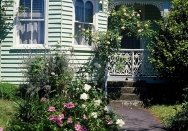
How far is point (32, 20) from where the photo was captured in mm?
16250

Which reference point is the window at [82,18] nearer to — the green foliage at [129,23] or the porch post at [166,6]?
the green foliage at [129,23]

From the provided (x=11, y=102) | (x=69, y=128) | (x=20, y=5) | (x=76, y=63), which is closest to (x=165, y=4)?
(x=76, y=63)

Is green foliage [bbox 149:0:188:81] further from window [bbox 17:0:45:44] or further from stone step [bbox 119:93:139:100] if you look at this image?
window [bbox 17:0:45:44]

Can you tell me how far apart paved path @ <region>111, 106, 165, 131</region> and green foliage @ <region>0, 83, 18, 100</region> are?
130 inches

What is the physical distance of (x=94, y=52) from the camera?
56.4 feet

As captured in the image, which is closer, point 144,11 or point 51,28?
point 51,28

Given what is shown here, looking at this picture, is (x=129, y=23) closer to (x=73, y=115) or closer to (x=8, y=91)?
(x=8, y=91)

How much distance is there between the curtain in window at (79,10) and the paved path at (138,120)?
11.4ft

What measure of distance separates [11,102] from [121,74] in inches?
217

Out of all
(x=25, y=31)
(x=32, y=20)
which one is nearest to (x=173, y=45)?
(x=32, y=20)

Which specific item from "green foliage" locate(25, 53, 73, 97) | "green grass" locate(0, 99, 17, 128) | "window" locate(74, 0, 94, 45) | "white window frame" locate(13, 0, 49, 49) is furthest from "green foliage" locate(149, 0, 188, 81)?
"green grass" locate(0, 99, 17, 128)

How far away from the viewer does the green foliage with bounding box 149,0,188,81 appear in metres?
16.4

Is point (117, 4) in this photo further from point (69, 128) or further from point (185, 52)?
point (69, 128)

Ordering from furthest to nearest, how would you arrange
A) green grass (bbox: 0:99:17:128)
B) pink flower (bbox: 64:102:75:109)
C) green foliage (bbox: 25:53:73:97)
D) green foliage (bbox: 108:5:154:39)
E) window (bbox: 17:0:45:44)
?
green foliage (bbox: 108:5:154:39), window (bbox: 17:0:45:44), green foliage (bbox: 25:53:73:97), green grass (bbox: 0:99:17:128), pink flower (bbox: 64:102:75:109)
